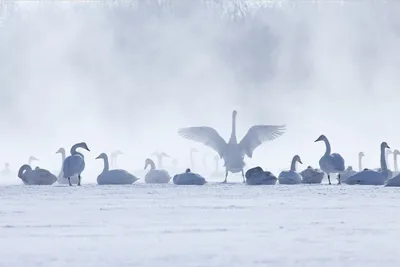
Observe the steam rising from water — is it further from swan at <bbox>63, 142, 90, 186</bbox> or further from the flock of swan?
swan at <bbox>63, 142, 90, 186</bbox>

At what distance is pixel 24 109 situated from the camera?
76.2 m

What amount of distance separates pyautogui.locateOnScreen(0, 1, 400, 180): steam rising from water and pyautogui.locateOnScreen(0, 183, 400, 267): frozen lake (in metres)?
49.9

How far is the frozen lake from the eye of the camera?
11.8 metres

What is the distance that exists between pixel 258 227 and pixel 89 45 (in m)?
67.2

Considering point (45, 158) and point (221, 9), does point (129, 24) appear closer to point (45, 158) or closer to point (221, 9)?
point (221, 9)

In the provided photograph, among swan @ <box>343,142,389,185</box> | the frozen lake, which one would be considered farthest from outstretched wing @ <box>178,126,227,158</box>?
the frozen lake

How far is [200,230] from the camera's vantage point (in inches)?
568

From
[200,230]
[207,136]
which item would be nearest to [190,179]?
[207,136]

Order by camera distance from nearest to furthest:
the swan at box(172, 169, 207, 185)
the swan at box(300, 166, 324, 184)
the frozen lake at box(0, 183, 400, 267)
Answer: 1. the frozen lake at box(0, 183, 400, 267)
2. the swan at box(172, 169, 207, 185)
3. the swan at box(300, 166, 324, 184)

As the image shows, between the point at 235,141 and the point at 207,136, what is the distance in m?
1.09

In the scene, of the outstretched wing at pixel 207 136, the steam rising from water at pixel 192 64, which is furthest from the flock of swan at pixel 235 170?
the steam rising from water at pixel 192 64

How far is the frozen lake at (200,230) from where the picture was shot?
465 inches

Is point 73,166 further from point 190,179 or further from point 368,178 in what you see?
point 368,178

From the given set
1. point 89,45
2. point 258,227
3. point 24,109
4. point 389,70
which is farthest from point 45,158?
point 258,227
